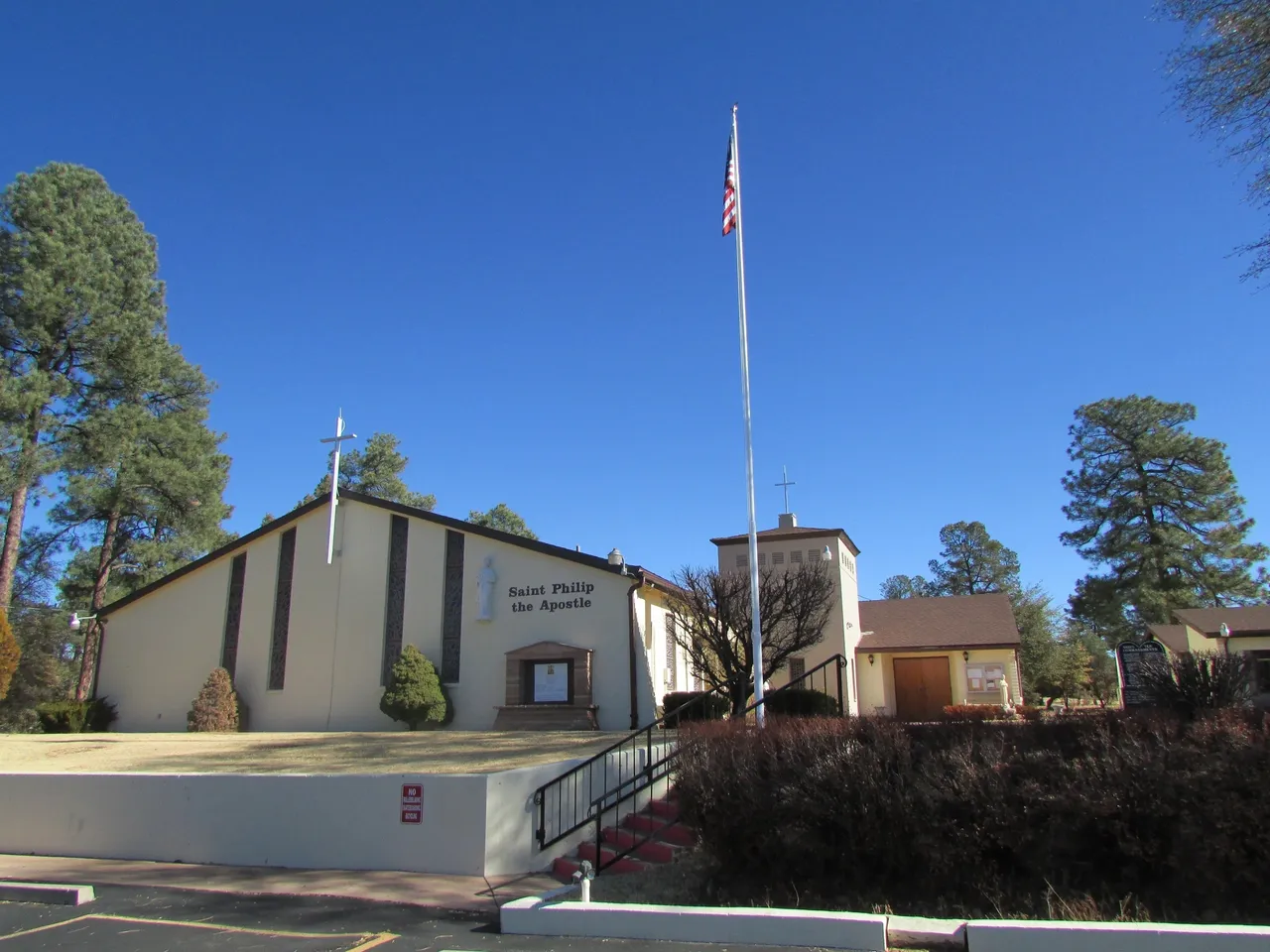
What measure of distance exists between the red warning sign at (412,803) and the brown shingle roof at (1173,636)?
99.6 ft

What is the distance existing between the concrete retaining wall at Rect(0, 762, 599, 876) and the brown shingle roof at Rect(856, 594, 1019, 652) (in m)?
21.8

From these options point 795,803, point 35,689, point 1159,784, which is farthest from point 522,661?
point 35,689

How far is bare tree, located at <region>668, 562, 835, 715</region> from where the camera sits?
17406mm

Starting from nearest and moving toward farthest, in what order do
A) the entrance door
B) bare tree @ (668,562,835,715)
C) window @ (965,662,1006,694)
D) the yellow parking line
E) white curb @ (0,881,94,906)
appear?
the yellow parking line, white curb @ (0,881,94,906), bare tree @ (668,562,835,715), window @ (965,662,1006,694), the entrance door

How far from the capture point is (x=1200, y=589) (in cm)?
4122

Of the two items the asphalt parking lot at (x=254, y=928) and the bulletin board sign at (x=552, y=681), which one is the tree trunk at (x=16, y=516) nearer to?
the bulletin board sign at (x=552, y=681)

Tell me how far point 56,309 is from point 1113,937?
35.0m

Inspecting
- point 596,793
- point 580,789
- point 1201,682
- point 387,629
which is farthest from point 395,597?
point 1201,682

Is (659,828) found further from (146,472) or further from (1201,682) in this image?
(146,472)

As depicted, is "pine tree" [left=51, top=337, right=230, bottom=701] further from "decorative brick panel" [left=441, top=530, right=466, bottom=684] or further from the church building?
"decorative brick panel" [left=441, top=530, right=466, bottom=684]

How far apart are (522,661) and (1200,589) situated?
3600 centimetres

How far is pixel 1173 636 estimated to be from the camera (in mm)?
33156

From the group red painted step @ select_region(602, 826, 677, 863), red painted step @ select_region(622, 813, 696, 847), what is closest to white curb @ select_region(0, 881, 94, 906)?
red painted step @ select_region(602, 826, 677, 863)

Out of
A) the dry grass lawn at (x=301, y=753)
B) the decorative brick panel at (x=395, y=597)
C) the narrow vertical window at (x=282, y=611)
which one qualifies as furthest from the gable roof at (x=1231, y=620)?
the narrow vertical window at (x=282, y=611)
